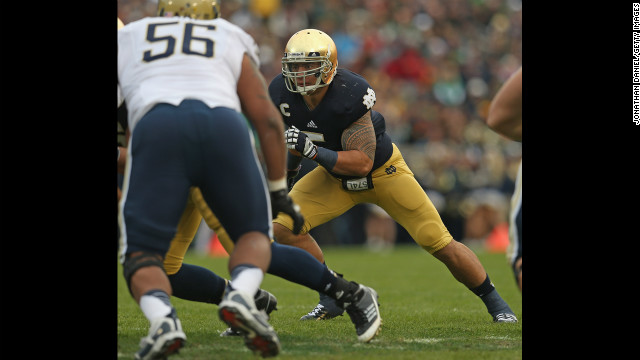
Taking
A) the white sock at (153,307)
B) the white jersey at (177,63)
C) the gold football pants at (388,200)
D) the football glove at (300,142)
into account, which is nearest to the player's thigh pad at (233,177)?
the white jersey at (177,63)

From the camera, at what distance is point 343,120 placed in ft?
16.0

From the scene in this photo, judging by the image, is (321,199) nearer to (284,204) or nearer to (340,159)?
(340,159)

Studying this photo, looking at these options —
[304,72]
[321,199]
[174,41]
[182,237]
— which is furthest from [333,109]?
[174,41]

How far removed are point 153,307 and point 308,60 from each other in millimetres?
2057

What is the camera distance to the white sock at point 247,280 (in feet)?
10.7

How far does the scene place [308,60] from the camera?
483cm

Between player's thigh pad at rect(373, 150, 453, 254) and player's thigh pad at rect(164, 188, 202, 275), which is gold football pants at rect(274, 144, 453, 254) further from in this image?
player's thigh pad at rect(164, 188, 202, 275)

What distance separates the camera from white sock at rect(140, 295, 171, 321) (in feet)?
10.4

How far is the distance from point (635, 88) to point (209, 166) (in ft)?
5.33

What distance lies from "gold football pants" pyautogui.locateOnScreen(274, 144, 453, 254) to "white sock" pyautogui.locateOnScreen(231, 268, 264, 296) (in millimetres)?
1656

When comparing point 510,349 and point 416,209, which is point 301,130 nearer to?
point 416,209

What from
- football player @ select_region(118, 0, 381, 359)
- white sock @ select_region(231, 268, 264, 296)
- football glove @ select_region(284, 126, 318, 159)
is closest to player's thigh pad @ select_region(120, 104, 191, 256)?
football player @ select_region(118, 0, 381, 359)

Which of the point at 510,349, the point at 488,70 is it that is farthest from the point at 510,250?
the point at 488,70

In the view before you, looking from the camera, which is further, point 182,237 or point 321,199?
point 321,199
